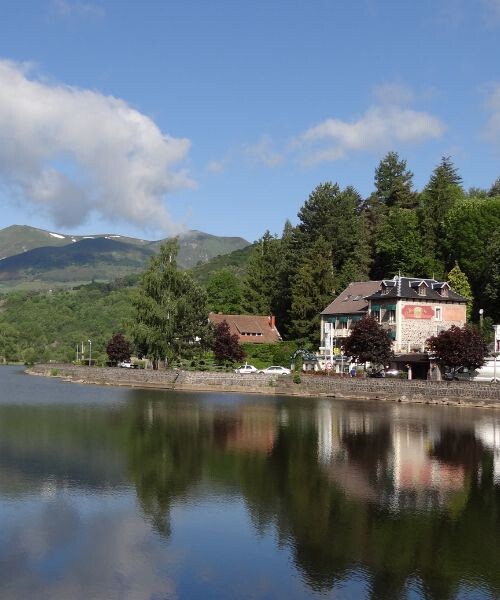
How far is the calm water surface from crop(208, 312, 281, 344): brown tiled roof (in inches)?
2360

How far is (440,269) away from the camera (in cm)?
10544

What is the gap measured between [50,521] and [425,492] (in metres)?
15.3

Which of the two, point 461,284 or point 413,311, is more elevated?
point 461,284

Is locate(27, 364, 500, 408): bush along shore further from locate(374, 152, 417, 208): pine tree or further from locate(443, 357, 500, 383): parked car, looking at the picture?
locate(374, 152, 417, 208): pine tree

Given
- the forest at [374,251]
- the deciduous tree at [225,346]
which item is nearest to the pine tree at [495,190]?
the forest at [374,251]

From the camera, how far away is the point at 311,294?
4210 inches

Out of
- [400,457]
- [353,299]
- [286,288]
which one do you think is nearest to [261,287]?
[286,288]

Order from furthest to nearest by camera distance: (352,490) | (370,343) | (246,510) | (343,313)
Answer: (343,313), (370,343), (352,490), (246,510)

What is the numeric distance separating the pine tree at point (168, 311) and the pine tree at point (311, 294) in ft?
49.2

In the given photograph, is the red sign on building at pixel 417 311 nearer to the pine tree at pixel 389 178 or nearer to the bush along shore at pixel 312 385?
the bush along shore at pixel 312 385

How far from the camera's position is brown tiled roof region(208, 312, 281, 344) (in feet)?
367

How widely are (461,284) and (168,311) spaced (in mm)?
37999

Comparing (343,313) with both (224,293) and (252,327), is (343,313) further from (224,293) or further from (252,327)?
(224,293)

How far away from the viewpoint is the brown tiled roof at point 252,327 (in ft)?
367
